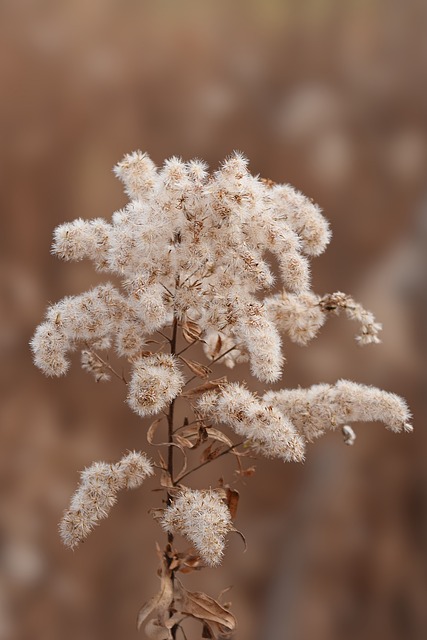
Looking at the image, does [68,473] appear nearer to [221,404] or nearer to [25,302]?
[25,302]

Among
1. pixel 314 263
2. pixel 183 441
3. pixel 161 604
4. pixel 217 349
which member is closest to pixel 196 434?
pixel 183 441

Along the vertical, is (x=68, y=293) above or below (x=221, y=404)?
above

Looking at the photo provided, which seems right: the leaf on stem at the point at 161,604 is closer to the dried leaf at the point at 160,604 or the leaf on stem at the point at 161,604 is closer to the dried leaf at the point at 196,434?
the dried leaf at the point at 160,604

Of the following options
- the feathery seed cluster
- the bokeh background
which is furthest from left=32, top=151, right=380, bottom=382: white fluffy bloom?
the bokeh background

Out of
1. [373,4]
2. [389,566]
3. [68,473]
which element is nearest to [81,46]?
[373,4]

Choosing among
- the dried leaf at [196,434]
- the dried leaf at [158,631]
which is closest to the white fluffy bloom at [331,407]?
the dried leaf at [196,434]

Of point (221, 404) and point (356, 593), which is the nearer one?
point (221, 404)

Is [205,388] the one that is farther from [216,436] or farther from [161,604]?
[161,604]
